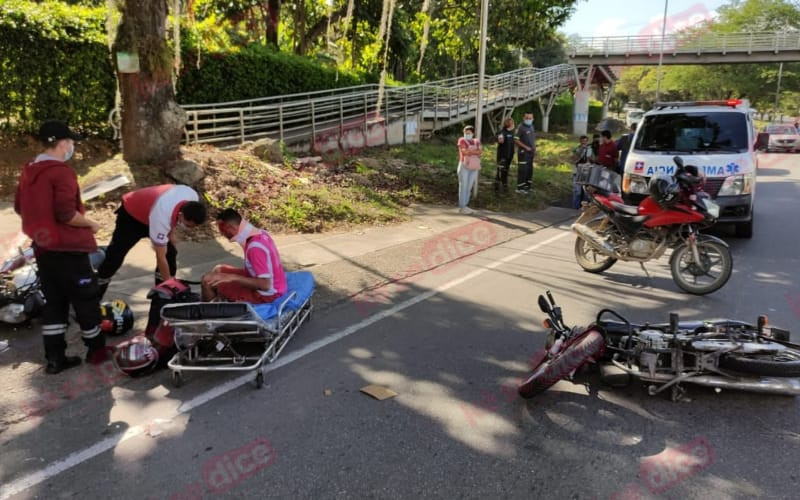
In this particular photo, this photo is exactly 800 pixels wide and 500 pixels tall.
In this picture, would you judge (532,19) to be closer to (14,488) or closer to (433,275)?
(433,275)

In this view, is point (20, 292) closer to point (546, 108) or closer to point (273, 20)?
point (273, 20)

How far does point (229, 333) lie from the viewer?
4.21 m

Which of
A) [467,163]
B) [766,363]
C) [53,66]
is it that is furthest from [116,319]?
[53,66]

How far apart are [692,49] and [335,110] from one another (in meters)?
31.5

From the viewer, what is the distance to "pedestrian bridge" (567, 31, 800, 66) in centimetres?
3794

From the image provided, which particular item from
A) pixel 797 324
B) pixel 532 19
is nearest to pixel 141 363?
pixel 797 324

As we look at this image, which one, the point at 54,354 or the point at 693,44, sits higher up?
the point at 693,44

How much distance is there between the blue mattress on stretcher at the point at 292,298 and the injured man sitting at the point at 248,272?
0.35ft

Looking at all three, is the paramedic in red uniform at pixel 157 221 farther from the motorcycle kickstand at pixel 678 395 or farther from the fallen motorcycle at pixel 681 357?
the motorcycle kickstand at pixel 678 395

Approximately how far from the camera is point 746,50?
38.3 metres

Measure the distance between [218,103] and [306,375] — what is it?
1188cm

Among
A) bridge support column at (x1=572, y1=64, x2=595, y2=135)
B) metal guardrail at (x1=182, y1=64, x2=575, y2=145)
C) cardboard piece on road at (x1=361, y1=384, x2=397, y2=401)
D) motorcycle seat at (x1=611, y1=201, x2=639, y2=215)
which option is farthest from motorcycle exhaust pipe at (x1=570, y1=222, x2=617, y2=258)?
bridge support column at (x1=572, y1=64, x2=595, y2=135)

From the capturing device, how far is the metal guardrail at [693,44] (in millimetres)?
37969

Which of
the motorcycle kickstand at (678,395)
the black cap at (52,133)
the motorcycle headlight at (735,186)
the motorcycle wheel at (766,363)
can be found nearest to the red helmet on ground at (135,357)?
the black cap at (52,133)
